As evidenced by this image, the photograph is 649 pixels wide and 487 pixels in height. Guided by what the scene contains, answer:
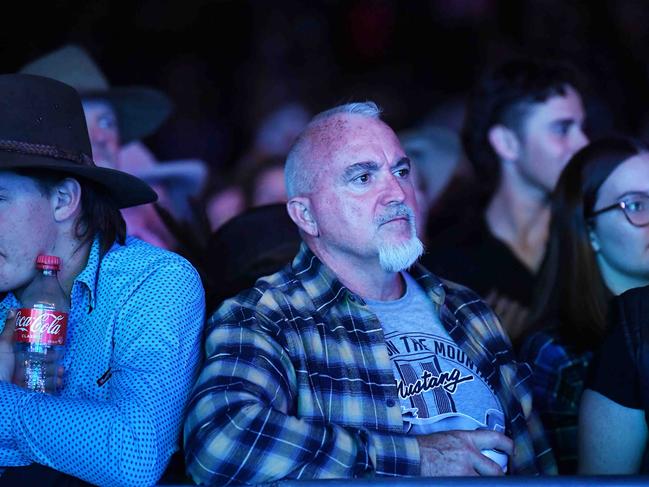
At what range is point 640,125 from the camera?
460cm

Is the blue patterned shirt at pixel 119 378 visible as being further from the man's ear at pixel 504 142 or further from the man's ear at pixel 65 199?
the man's ear at pixel 504 142

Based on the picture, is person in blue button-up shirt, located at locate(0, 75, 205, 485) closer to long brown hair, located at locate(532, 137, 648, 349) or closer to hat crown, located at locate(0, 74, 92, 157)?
hat crown, located at locate(0, 74, 92, 157)

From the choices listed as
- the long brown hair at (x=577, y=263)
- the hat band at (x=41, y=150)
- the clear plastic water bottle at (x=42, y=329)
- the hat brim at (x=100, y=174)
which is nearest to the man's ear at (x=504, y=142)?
the long brown hair at (x=577, y=263)

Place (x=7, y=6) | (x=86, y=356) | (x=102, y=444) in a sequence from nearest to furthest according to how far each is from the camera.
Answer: (x=102, y=444) → (x=86, y=356) → (x=7, y=6)

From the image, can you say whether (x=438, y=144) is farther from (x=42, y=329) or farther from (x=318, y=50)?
(x=42, y=329)

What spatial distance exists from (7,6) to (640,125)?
286cm

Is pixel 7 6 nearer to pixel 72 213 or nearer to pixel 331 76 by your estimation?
pixel 331 76

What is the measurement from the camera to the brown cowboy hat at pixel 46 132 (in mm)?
2527

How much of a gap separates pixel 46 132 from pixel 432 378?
121cm

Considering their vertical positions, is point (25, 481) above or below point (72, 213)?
below

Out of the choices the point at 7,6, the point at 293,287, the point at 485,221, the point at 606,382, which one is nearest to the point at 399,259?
the point at 293,287

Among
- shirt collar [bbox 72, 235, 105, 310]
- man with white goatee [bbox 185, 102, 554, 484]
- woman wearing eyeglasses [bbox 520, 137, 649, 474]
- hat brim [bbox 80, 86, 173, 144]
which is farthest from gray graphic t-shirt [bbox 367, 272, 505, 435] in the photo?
hat brim [bbox 80, 86, 173, 144]

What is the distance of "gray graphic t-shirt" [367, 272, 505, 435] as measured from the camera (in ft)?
8.78

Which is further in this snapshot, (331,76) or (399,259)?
(331,76)
